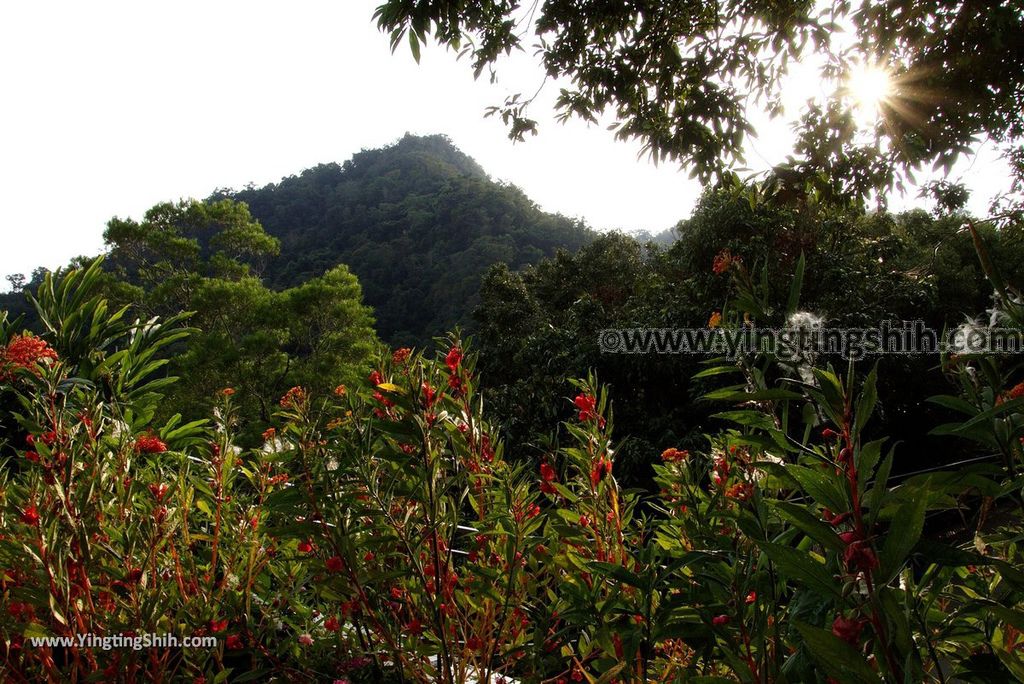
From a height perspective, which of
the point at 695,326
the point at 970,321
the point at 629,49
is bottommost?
the point at 970,321

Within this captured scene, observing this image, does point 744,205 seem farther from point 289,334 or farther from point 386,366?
point 289,334

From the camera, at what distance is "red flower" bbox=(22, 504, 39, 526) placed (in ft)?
3.03

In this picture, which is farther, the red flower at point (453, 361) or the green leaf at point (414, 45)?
the green leaf at point (414, 45)

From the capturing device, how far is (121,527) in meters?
1.04

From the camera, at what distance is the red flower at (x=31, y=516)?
92cm

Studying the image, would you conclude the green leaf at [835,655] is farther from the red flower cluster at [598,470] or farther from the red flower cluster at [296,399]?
the red flower cluster at [296,399]

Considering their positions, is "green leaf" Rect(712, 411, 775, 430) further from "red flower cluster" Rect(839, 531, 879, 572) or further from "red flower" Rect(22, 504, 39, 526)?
"red flower" Rect(22, 504, 39, 526)

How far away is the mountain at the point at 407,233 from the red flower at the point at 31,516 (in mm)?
23137

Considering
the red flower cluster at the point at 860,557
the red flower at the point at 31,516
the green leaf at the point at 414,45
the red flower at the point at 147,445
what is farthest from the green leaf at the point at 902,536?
the green leaf at the point at 414,45

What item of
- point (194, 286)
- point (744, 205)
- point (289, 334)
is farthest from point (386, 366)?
point (194, 286)

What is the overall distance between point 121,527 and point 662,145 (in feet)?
11.6

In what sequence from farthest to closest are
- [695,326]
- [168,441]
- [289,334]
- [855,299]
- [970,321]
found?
1. [289,334]
2. [695,326]
3. [855,299]
4. [168,441]
5. [970,321]

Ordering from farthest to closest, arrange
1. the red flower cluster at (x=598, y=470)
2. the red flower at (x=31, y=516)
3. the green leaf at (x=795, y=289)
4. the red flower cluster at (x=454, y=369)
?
1. the red flower cluster at (x=454, y=369)
2. the red flower cluster at (x=598, y=470)
3. the red flower at (x=31, y=516)
4. the green leaf at (x=795, y=289)

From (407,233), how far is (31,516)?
35.5 m
